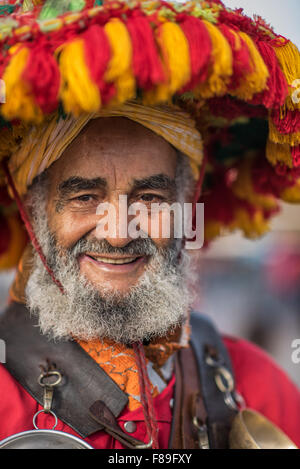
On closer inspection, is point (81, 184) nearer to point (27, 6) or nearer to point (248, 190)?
point (27, 6)

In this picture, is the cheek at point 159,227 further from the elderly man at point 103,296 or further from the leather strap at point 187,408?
the leather strap at point 187,408

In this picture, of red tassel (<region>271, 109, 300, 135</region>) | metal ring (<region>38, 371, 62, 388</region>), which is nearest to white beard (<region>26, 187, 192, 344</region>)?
metal ring (<region>38, 371, 62, 388</region>)

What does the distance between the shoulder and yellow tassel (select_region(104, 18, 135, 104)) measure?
5.11 feet

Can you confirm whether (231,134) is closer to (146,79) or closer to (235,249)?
(146,79)

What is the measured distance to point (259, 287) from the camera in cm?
795

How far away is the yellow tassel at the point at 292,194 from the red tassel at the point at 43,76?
142cm

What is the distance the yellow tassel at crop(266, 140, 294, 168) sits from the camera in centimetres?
170

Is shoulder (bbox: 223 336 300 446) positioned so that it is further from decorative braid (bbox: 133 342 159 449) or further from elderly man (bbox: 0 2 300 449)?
decorative braid (bbox: 133 342 159 449)

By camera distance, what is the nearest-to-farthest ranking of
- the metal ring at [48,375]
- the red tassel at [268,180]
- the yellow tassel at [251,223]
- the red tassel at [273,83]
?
the red tassel at [273,83] → the metal ring at [48,375] → the red tassel at [268,180] → the yellow tassel at [251,223]

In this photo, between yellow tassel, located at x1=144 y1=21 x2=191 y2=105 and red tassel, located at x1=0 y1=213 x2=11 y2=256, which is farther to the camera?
red tassel, located at x1=0 y1=213 x2=11 y2=256

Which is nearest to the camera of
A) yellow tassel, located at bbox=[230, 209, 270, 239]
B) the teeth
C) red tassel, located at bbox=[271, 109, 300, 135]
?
red tassel, located at bbox=[271, 109, 300, 135]

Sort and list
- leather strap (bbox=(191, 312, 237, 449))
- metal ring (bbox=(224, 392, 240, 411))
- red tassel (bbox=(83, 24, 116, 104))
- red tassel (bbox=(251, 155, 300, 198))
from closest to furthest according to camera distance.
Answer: red tassel (bbox=(83, 24, 116, 104)) → leather strap (bbox=(191, 312, 237, 449)) → metal ring (bbox=(224, 392, 240, 411)) → red tassel (bbox=(251, 155, 300, 198))

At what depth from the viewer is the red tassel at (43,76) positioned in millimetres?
1122

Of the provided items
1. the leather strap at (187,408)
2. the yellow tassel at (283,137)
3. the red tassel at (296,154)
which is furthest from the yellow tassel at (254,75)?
the leather strap at (187,408)
